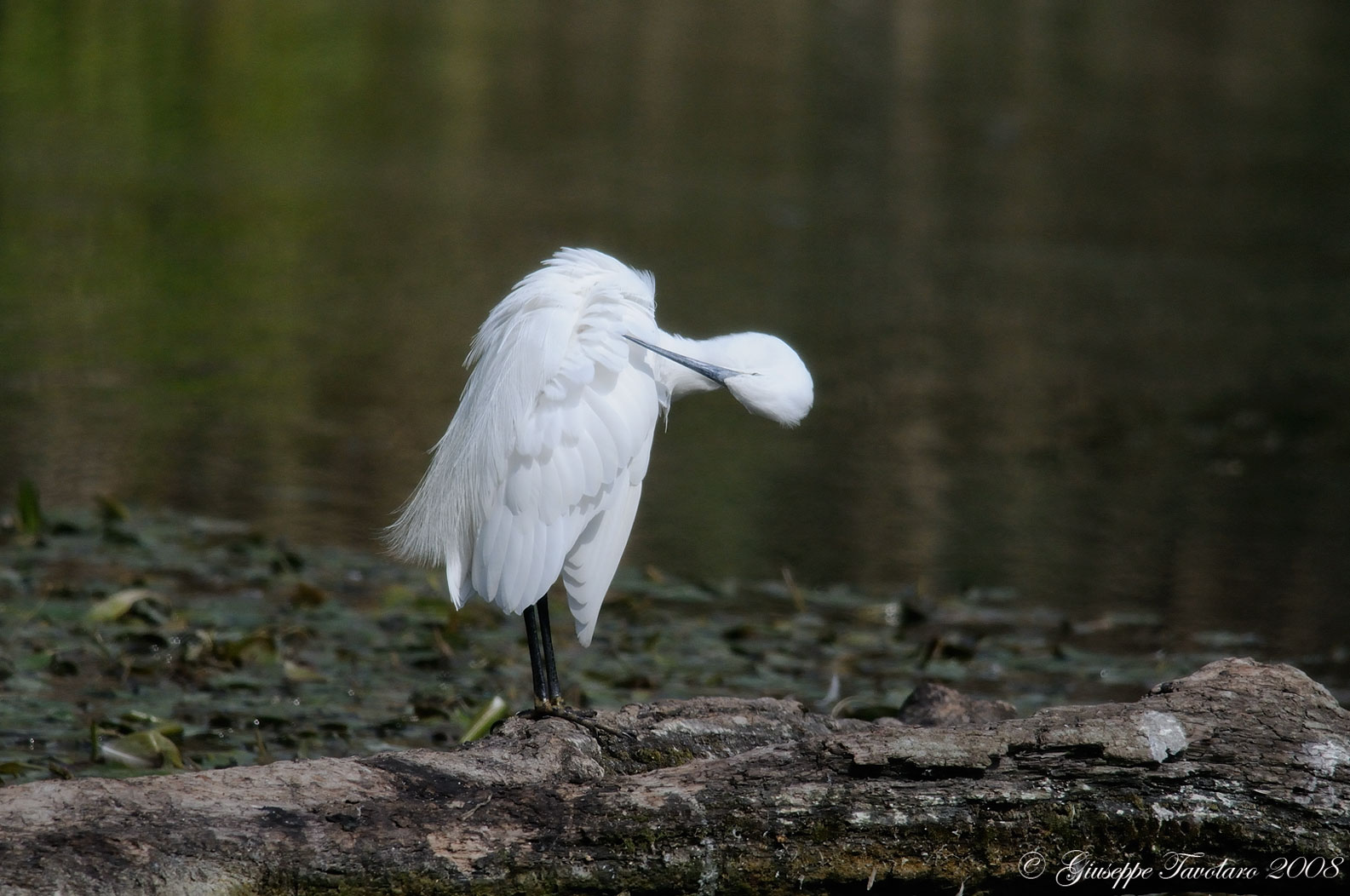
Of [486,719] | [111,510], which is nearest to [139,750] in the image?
[486,719]

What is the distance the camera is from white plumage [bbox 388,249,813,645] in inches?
130

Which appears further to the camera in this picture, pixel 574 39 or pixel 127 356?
pixel 574 39

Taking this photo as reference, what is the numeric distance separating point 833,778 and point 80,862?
122cm

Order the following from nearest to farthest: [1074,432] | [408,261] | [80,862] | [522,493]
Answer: [80,862] → [522,493] → [1074,432] → [408,261]

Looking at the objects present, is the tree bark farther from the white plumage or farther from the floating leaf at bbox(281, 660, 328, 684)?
the floating leaf at bbox(281, 660, 328, 684)

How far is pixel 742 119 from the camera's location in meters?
15.8

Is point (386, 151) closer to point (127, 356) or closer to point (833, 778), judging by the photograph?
point (127, 356)

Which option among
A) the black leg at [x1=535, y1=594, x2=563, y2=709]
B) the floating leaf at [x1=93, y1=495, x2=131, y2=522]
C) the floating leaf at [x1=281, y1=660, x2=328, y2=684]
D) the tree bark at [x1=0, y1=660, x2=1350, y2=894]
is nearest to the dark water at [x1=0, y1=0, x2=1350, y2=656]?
the floating leaf at [x1=93, y1=495, x2=131, y2=522]

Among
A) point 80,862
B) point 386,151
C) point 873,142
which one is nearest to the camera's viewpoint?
point 80,862

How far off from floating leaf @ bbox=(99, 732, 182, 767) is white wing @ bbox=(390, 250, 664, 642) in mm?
732

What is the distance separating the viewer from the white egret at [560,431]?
130 inches

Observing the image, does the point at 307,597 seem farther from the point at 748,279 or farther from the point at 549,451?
the point at 748,279

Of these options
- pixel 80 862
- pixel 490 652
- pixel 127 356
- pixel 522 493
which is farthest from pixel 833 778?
pixel 127 356

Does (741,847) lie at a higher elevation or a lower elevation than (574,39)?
lower
